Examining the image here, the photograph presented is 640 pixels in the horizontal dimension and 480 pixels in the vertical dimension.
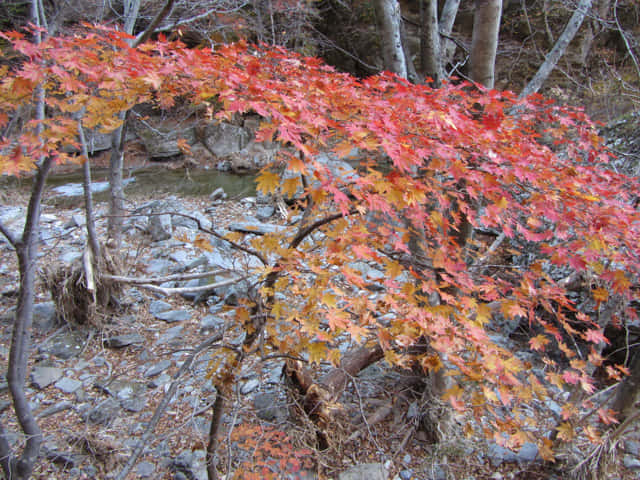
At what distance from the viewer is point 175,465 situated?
2.47m

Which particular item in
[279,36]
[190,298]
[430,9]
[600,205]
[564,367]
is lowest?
[564,367]

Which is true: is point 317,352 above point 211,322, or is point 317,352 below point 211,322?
above

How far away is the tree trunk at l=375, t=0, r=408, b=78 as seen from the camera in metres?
2.57

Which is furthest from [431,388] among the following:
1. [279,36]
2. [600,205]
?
[279,36]

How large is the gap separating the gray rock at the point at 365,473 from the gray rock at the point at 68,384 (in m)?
2.37

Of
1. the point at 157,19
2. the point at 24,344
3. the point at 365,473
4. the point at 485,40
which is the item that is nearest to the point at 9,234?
the point at 24,344

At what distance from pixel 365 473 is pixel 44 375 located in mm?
2863

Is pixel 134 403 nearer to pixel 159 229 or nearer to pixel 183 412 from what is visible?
pixel 183 412

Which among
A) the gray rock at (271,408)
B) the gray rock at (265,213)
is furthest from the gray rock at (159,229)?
the gray rock at (271,408)

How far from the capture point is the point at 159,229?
5.46 meters

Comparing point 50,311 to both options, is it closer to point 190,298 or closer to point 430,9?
point 190,298

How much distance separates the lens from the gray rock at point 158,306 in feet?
13.2

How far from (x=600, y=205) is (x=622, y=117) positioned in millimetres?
4767

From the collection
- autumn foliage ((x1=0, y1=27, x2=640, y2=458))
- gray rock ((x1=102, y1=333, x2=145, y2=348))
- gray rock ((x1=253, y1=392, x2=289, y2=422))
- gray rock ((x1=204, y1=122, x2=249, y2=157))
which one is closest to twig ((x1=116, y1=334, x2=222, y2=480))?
autumn foliage ((x1=0, y1=27, x2=640, y2=458))
